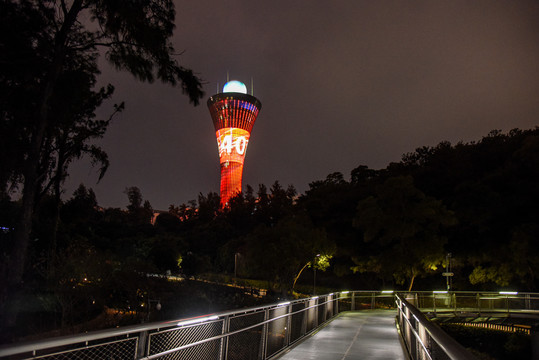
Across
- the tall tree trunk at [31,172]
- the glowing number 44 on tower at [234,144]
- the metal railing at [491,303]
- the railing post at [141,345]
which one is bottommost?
the metal railing at [491,303]

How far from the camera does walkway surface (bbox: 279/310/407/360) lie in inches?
336

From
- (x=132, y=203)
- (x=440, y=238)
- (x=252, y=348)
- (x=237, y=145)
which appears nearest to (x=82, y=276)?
(x=252, y=348)

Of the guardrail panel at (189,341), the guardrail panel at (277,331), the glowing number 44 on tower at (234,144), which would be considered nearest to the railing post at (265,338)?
the guardrail panel at (277,331)

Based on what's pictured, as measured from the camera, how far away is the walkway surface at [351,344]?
855 centimetres

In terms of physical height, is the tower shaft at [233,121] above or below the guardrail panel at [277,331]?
above

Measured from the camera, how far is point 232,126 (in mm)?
106125

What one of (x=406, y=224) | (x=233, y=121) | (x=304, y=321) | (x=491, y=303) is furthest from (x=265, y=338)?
(x=233, y=121)

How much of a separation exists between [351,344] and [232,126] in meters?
98.0

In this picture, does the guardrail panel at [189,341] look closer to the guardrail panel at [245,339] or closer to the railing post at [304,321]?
the guardrail panel at [245,339]

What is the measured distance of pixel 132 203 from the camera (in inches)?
5094

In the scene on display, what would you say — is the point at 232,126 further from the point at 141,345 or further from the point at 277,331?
the point at 141,345

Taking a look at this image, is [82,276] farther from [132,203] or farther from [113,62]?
[132,203]

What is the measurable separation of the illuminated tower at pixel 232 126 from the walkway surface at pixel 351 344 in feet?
308

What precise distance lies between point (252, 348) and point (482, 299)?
21.5m
